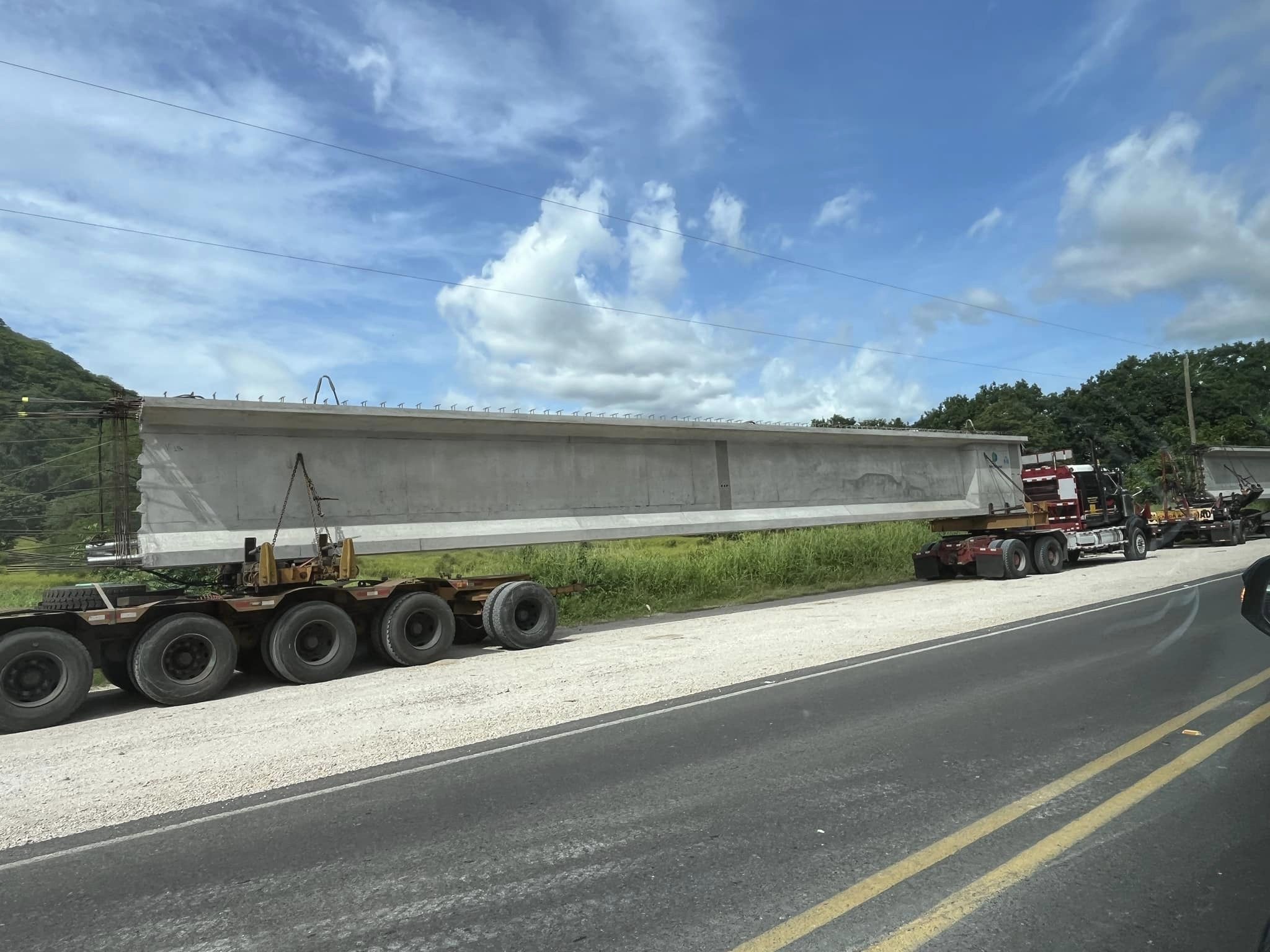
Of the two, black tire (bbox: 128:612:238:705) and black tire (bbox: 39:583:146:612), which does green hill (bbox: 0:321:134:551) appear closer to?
black tire (bbox: 39:583:146:612)

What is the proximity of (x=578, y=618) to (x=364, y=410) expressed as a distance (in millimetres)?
6281

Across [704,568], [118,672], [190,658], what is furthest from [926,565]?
[118,672]

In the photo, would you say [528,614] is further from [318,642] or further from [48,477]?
[48,477]

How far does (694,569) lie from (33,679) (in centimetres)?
1459

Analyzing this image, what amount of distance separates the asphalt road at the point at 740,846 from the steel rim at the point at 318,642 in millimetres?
5249

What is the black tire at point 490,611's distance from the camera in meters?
13.4

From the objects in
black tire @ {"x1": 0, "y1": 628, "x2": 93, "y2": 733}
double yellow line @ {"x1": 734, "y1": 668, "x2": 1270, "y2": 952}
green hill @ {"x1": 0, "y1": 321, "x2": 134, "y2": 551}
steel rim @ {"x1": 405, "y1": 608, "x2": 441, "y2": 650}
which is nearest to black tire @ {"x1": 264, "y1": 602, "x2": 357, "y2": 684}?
steel rim @ {"x1": 405, "y1": 608, "x2": 441, "y2": 650}

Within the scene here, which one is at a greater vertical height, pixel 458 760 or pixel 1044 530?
pixel 1044 530

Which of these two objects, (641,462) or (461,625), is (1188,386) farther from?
(461,625)

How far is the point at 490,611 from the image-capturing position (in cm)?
1345

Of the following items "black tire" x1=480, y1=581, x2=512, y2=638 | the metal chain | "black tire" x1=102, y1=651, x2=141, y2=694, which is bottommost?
"black tire" x1=102, y1=651, x2=141, y2=694

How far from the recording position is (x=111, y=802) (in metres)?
6.31

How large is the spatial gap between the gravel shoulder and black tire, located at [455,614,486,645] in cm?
39

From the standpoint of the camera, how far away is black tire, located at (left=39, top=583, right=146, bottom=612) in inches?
415
